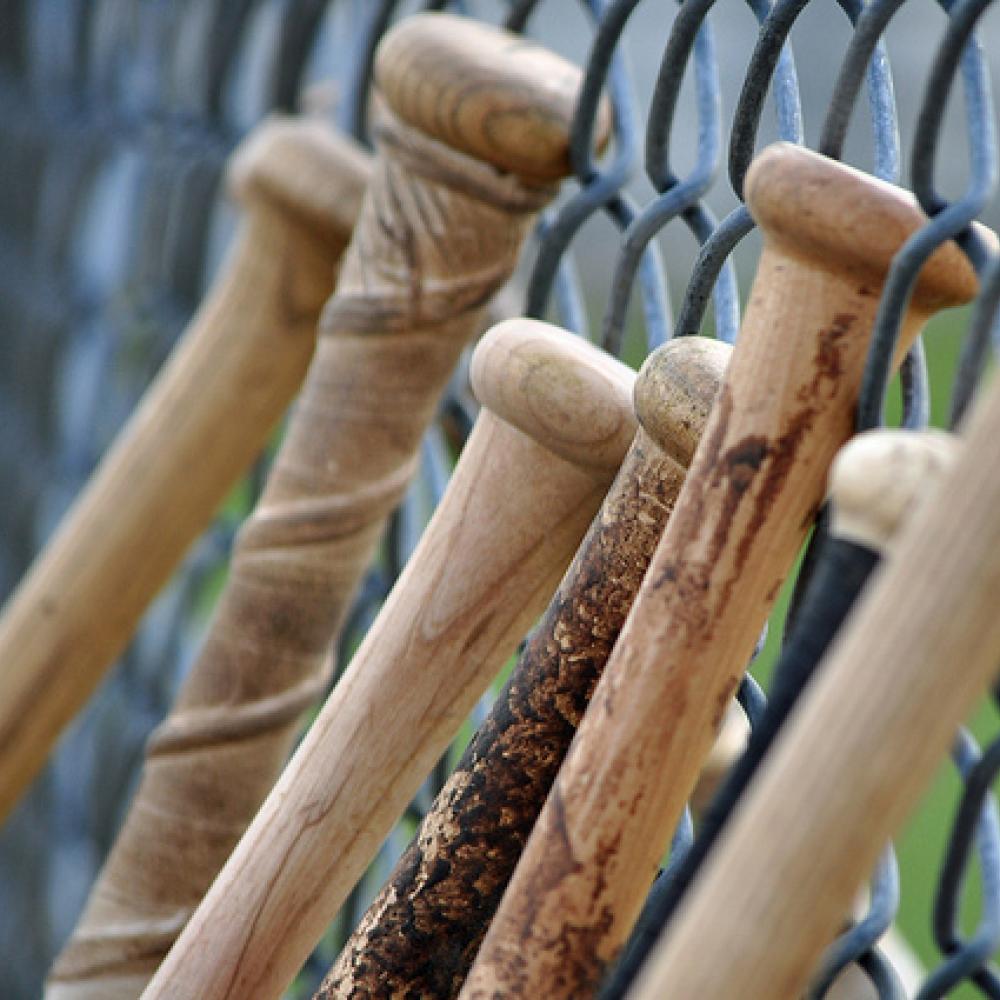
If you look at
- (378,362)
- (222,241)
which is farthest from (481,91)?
(222,241)

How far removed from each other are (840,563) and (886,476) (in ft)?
0.09

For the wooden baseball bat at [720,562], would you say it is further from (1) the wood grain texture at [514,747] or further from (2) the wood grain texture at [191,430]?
(2) the wood grain texture at [191,430]

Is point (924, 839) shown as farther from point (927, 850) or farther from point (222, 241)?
point (222, 241)

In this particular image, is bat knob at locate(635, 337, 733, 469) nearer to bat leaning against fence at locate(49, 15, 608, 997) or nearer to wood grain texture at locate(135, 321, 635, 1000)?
wood grain texture at locate(135, 321, 635, 1000)

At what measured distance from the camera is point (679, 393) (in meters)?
0.33

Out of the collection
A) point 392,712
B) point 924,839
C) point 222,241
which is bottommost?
point 924,839

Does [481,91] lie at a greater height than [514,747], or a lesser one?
greater

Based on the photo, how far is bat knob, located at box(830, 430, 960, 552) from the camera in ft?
0.79

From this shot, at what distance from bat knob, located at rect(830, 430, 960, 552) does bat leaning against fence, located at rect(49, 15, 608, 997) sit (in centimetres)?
28

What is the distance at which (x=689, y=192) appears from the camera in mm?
473

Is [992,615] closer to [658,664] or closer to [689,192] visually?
[658,664]

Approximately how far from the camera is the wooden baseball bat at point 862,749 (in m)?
0.22

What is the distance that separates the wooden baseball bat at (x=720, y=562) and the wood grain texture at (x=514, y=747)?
3 centimetres

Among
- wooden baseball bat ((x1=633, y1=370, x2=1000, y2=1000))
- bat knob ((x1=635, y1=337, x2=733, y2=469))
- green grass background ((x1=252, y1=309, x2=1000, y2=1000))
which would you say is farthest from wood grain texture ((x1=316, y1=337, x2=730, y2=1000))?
green grass background ((x1=252, y1=309, x2=1000, y2=1000))
